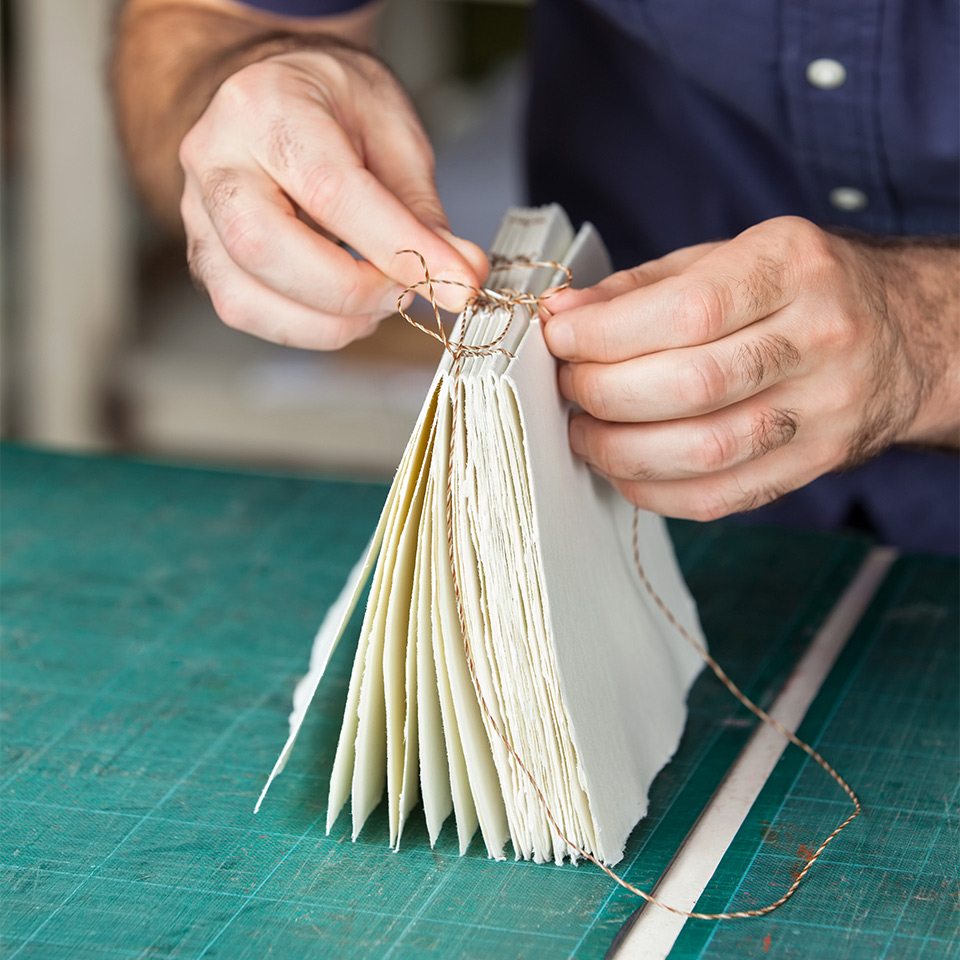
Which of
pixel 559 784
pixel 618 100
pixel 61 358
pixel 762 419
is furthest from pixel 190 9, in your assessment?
pixel 61 358

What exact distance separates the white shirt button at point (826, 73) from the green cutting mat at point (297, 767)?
50 cm

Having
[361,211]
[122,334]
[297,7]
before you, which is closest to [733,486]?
[361,211]

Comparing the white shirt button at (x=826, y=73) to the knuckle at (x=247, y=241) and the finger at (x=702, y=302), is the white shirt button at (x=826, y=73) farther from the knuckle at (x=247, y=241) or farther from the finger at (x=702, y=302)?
the knuckle at (x=247, y=241)

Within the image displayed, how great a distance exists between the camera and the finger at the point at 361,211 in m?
0.95

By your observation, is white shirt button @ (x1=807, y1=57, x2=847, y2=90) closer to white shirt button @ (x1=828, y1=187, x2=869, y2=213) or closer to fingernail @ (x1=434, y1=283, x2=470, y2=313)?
white shirt button @ (x1=828, y1=187, x2=869, y2=213)

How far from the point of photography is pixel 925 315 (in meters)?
1.08

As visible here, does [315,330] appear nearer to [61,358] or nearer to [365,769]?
[365,769]

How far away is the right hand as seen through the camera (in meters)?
0.97

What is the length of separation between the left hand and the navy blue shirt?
0.32 metres

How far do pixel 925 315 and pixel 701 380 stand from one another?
0.29 meters

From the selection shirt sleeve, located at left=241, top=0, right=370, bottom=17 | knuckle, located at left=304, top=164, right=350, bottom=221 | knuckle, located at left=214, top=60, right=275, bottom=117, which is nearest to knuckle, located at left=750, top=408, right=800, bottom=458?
knuckle, located at left=304, top=164, right=350, bottom=221

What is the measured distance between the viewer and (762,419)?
958 millimetres

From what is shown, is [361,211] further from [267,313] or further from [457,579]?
[457,579]

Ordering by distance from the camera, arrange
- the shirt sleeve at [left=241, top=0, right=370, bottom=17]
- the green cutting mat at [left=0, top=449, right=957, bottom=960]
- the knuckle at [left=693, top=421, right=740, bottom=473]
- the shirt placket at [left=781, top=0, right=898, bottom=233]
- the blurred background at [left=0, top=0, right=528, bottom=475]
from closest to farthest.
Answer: the green cutting mat at [left=0, top=449, right=957, bottom=960] → the knuckle at [left=693, top=421, right=740, bottom=473] → the shirt placket at [left=781, top=0, right=898, bottom=233] → the shirt sleeve at [left=241, top=0, right=370, bottom=17] → the blurred background at [left=0, top=0, right=528, bottom=475]
